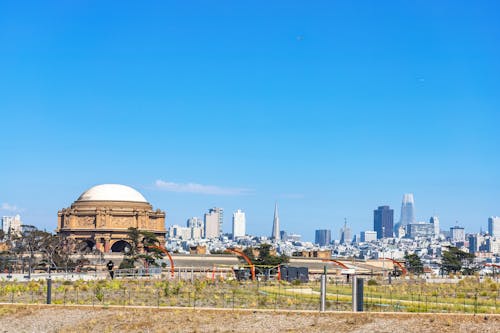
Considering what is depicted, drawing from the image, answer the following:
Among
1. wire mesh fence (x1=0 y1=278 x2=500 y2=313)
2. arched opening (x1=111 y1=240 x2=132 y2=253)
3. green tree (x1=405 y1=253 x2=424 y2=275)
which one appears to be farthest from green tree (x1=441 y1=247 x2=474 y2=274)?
wire mesh fence (x1=0 y1=278 x2=500 y2=313)

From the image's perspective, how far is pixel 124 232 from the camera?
117812 millimetres

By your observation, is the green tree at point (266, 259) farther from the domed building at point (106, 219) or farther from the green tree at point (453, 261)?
the domed building at point (106, 219)

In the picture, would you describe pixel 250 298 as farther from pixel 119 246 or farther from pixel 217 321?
pixel 119 246

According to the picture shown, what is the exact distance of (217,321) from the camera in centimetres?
3488

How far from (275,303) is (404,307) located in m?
6.38

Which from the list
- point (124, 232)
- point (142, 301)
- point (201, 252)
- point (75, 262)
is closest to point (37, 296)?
point (142, 301)

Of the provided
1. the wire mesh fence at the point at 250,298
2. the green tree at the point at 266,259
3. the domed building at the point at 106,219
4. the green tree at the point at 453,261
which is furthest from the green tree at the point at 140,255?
the green tree at the point at 453,261

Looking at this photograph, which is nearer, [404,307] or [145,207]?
[404,307]

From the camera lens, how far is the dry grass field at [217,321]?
3241 centimetres

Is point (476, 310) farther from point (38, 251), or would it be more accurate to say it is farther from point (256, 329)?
point (38, 251)

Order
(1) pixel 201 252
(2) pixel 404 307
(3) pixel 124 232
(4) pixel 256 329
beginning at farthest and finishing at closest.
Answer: (1) pixel 201 252 → (3) pixel 124 232 → (2) pixel 404 307 → (4) pixel 256 329

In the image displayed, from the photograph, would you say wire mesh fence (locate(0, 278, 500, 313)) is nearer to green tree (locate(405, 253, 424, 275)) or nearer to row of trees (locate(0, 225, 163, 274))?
row of trees (locate(0, 225, 163, 274))

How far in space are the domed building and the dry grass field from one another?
79.1 meters

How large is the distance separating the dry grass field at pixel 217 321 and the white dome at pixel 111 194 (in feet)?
273
